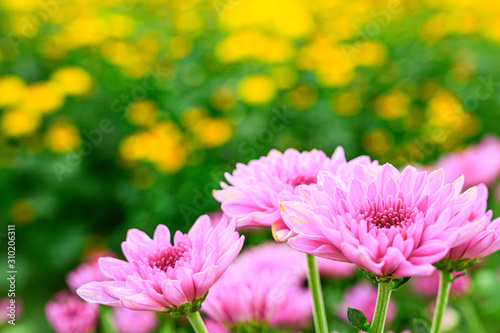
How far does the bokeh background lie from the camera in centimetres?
260

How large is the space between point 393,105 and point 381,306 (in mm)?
2508

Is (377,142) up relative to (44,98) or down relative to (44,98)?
up

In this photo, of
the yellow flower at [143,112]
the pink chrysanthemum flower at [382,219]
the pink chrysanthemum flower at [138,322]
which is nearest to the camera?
the pink chrysanthemum flower at [382,219]

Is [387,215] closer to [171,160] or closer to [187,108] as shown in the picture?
[171,160]

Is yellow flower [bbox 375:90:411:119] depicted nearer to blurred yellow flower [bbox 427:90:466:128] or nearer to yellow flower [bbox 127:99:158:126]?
blurred yellow flower [bbox 427:90:466:128]

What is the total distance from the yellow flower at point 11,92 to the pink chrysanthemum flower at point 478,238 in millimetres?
2863

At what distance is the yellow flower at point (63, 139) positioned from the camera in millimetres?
2762

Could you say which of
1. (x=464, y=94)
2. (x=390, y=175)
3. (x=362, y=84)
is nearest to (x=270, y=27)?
(x=362, y=84)

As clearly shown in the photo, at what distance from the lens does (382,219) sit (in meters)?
→ 0.52

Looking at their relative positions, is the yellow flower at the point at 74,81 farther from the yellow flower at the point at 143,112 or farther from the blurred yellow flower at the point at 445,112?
the blurred yellow flower at the point at 445,112

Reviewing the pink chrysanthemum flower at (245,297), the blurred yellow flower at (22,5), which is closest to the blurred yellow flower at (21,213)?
the blurred yellow flower at (22,5)

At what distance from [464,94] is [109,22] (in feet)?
7.61

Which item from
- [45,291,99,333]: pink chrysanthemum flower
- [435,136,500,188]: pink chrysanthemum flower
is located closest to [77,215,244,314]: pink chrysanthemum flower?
[45,291,99,333]: pink chrysanthemum flower

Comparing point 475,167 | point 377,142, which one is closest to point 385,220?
point 475,167
